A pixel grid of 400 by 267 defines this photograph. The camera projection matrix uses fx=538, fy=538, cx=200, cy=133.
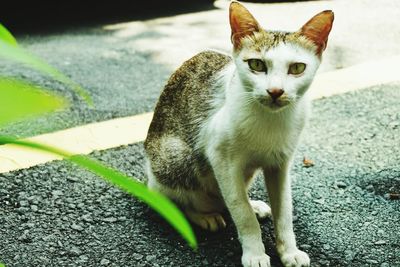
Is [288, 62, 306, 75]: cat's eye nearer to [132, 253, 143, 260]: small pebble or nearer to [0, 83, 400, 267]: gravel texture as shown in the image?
[0, 83, 400, 267]: gravel texture

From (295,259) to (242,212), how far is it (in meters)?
0.30

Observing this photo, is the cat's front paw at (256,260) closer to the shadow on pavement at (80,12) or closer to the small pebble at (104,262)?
the small pebble at (104,262)

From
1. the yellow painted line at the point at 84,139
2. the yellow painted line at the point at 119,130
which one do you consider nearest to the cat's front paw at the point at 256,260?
the yellow painted line at the point at 119,130

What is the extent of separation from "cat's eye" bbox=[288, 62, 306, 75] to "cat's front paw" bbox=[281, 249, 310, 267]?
0.78m

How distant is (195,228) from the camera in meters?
2.63

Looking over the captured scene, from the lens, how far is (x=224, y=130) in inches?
88.3

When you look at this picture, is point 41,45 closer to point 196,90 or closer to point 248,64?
point 196,90

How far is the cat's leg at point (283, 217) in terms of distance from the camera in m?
2.27

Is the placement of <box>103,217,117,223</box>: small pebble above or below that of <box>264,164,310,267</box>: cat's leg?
below

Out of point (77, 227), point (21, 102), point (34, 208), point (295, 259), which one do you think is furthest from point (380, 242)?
point (21, 102)

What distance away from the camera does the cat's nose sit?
6.42 ft

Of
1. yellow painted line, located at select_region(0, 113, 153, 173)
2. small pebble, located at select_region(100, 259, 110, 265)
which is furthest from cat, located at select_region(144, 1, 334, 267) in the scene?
yellow painted line, located at select_region(0, 113, 153, 173)

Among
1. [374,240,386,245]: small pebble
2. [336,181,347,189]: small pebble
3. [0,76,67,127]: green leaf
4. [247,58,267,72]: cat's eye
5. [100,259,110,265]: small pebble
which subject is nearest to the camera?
[0,76,67,127]: green leaf

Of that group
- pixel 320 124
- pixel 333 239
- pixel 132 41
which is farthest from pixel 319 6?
pixel 333 239
